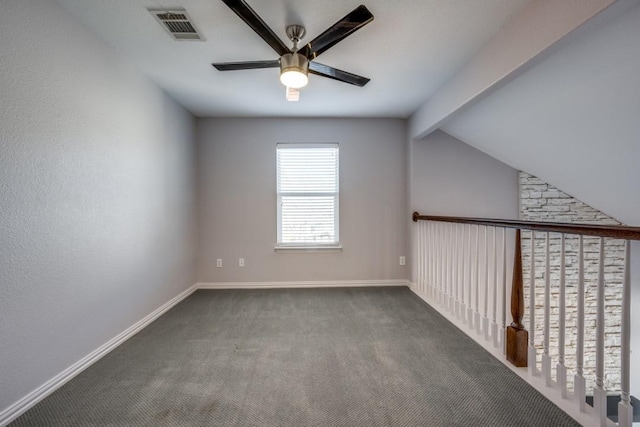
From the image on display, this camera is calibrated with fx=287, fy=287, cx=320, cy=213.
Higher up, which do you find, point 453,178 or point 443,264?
point 453,178

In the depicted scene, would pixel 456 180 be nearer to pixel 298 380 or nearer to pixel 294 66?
pixel 294 66

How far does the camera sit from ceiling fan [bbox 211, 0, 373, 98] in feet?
5.03

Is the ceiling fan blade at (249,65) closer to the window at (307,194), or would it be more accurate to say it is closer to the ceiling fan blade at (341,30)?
the ceiling fan blade at (341,30)

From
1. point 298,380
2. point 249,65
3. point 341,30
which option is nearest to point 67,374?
point 298,380

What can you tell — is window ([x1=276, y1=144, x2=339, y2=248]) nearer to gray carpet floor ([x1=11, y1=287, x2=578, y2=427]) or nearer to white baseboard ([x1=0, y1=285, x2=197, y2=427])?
gray carpet floor ([x1=11, y1=287, x2=578, y2=427])

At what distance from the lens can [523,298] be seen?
184 cm

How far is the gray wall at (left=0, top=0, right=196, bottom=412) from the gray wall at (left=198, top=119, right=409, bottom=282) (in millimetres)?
1055

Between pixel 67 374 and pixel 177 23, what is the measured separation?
2.36 metres

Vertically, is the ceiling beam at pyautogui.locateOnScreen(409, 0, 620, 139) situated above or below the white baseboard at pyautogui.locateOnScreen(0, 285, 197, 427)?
above

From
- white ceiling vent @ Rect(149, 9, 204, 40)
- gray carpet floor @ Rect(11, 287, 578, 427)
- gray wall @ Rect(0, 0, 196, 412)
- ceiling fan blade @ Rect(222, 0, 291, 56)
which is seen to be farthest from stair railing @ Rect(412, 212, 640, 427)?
gray wall @ Rect(0, 0, 196, 412)

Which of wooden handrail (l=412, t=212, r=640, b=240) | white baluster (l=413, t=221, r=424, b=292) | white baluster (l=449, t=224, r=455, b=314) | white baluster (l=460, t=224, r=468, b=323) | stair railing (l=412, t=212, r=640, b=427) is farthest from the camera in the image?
white baluster (l=413, t=221, r=424, b=292)

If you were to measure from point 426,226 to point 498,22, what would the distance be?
209cm

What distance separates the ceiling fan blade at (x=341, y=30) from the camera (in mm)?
1550

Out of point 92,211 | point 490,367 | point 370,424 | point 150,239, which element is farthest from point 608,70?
point 150,239
